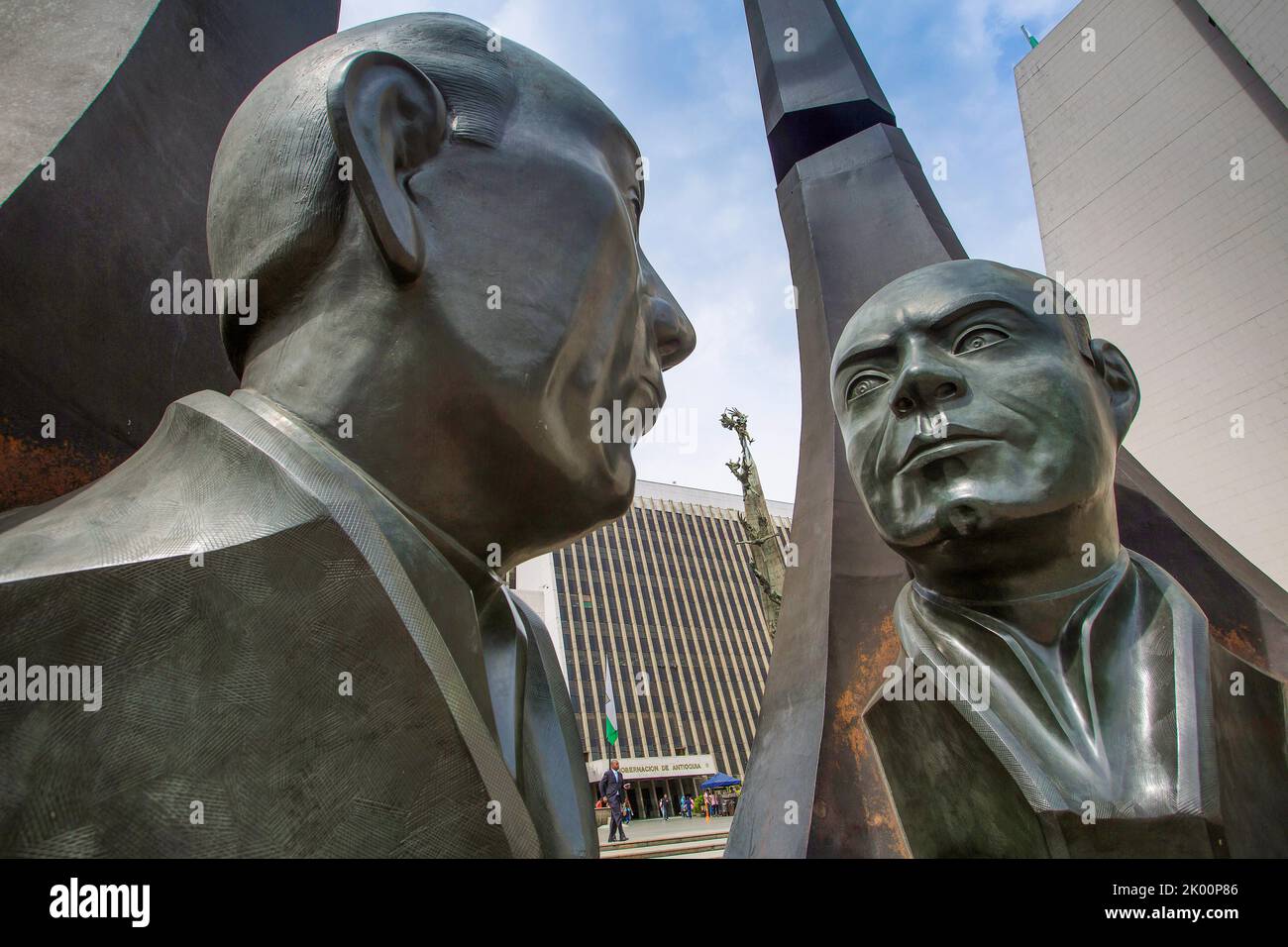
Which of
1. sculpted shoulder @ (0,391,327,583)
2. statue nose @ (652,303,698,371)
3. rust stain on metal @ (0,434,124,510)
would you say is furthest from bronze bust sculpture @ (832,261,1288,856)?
rust stain on metal @ (0,434,124,510)

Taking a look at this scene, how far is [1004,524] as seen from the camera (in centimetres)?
242

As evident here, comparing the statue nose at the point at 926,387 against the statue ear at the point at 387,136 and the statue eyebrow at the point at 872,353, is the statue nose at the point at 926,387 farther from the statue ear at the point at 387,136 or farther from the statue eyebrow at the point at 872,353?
the statue ear at the point at 387,136

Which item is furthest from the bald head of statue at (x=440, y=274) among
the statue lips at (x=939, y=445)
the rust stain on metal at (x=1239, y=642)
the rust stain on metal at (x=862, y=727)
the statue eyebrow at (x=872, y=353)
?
the rust stain on metal at (x=1239, y=642)

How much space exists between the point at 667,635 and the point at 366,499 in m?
45.5

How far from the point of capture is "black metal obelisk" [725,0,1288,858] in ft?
12.9

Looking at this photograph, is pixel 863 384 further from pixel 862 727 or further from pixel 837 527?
pixel 837 527

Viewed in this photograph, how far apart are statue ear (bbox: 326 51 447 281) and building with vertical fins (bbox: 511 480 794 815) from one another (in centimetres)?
3812

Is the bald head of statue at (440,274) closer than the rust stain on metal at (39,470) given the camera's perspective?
Yes

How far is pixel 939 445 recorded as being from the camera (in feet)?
8.34

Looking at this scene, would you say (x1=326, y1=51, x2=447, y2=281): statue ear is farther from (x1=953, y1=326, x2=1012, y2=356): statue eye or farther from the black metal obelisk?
the black metal obelisk

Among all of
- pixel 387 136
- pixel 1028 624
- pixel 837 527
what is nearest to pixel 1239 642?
pixel 837 527

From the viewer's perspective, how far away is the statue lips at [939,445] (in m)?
2.48
